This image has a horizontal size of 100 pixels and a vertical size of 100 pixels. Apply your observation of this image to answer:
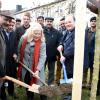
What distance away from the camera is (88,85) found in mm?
9648

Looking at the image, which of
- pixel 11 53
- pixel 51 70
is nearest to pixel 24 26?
pixel 11 53

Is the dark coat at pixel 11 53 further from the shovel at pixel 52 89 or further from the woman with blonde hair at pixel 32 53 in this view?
the shovel at pixel 52 89

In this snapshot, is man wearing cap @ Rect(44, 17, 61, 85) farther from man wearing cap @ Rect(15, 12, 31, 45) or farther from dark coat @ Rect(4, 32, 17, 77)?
dark coat @ Rect(4, 32, 17, 77)

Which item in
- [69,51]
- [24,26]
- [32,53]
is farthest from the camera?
[24,26]

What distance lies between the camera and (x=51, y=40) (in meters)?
9.04

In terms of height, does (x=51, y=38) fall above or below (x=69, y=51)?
above

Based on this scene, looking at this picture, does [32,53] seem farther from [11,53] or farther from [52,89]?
[52,89]

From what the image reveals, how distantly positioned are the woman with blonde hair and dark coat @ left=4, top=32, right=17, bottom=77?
0.79 ft

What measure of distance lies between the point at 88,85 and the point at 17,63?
2.34 metres

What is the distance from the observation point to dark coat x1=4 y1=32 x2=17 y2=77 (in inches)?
315

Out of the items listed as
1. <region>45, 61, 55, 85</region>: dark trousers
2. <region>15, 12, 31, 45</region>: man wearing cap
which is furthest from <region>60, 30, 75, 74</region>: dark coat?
<region>45, 61, 55, 85</region>: dark trousers

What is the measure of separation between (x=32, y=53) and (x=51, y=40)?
139cm

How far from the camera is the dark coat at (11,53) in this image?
8.00m

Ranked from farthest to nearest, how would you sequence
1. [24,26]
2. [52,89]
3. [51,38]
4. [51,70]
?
[51,70] < [51,38] < [24,26] < [52,89]
